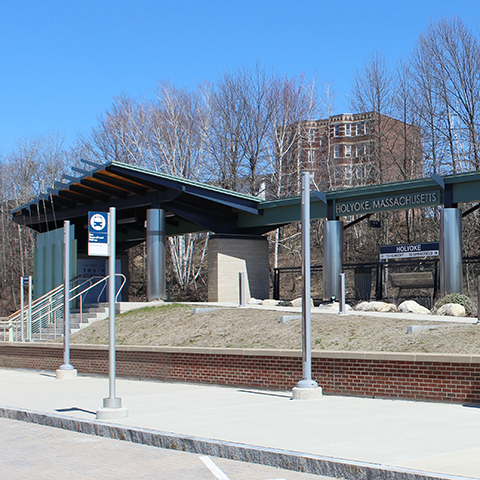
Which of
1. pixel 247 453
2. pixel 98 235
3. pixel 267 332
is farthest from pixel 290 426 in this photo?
pixel 267 332

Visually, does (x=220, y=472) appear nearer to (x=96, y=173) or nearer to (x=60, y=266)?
(x=96, y=173)

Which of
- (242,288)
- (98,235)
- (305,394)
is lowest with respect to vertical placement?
(305,394)

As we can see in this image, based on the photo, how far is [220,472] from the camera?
6.99 metres

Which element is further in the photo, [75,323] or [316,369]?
[75,323]

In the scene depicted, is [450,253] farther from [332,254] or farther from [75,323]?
[75,323]

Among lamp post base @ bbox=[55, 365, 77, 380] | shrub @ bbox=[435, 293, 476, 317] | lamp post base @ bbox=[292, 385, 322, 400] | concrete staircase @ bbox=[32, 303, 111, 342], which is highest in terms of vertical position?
shrub @ bbox=[435, 293, 476, 317]

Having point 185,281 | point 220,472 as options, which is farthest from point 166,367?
point 185,281

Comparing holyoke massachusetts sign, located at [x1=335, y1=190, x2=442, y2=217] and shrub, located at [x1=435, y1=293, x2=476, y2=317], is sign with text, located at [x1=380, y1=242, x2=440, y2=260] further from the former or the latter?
shrub, located at [x1=435, y1=293, x2=476, y2=317]

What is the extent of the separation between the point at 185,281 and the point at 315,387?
94.4ft

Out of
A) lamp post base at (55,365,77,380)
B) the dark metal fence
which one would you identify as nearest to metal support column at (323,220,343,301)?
the dark metal fence

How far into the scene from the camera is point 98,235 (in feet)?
37.2

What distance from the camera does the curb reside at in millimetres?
6219

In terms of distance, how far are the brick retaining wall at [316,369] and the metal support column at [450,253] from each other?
8416mm

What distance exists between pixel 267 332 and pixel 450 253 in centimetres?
691
